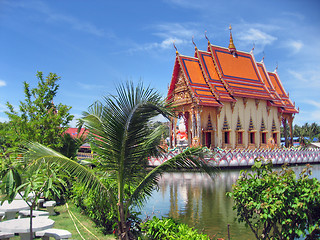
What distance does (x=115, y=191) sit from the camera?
527 cm

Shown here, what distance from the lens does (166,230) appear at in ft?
15.3

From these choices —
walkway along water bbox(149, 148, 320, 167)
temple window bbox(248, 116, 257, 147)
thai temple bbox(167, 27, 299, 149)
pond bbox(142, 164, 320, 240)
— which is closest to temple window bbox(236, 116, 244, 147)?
thai temple bbox(167, 27, 299, 149)

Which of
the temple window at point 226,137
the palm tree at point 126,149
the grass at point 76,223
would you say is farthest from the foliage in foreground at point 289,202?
the temple window at point 226,137

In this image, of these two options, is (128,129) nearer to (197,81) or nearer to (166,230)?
(166,230)

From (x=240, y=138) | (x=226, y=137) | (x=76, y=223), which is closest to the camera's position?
(x=76, y=223)

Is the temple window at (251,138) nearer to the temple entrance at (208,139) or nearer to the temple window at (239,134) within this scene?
the temple window at (239,134)

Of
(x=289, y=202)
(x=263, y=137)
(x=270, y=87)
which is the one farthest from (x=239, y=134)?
(x=289, y=202)

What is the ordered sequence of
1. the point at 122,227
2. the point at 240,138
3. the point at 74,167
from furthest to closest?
the point at 240,138 → the point at 74,167 → the point at 122,227

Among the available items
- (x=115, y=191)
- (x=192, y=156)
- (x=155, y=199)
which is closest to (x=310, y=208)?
(x=192, y=156)

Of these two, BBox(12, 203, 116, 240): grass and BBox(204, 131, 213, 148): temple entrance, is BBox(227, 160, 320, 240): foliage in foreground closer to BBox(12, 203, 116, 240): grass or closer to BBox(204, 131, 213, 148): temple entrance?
BBox(12, 203, 116, 240): grass

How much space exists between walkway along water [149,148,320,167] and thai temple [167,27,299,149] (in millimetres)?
3164

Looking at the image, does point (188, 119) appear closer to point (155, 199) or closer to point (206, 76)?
point (206, 76)

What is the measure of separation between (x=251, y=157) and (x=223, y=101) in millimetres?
6429

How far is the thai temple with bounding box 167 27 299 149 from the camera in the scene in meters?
26.5
